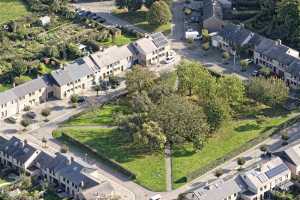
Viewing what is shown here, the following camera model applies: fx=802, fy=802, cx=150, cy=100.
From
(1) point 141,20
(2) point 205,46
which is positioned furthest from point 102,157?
(1) point 141,20

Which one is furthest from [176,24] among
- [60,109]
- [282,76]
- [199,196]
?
[199,196]

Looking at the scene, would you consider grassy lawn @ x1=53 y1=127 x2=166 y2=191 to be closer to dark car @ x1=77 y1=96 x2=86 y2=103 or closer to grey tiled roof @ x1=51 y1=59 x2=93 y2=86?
dark car @ x1=77 y1=96 x2=86 y2=103

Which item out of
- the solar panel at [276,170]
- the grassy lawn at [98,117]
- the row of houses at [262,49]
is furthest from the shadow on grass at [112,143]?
the row of houses at [262,49]

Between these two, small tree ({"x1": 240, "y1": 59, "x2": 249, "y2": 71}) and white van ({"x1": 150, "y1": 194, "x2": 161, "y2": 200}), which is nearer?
white van ({"x1": 150, "y1": 194, "x2": 161, "y2": 200})

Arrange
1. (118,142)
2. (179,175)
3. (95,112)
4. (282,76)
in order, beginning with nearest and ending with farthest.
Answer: (179,175) → (118,142) → (95,112) → (282,76)

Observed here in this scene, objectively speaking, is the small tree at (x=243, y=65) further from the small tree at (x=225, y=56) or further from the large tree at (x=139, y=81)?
the large tree at (x=139, y=81)

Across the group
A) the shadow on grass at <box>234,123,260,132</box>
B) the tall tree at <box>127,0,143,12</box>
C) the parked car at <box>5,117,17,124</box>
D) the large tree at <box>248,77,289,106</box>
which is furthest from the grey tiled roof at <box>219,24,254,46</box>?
the parked car at <box>5,117,17,124</box>

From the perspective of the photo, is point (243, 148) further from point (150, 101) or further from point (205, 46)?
point (205, 46)

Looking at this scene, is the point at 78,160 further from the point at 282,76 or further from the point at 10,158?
the point at 282,76
